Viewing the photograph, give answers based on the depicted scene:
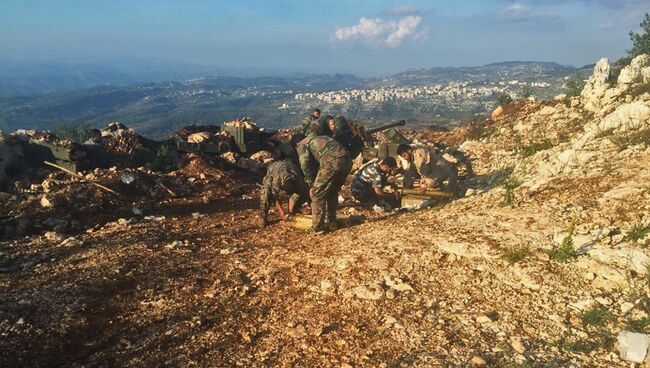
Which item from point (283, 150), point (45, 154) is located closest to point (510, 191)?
point (283, 150)

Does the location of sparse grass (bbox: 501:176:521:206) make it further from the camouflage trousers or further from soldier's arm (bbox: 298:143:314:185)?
soldier's arm (bbox: 298:143:314:185)

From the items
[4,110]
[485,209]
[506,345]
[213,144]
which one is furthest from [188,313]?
[4,110]

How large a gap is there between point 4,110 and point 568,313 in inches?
5166

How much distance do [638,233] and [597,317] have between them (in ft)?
4.92

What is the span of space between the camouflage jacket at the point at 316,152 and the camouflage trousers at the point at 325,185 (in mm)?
90

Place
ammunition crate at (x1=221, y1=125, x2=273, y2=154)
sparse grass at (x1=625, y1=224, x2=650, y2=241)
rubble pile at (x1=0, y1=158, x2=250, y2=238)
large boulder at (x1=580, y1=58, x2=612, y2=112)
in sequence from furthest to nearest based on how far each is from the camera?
ammunition crate at (x1=221, y1=125, x2=273, y2=154) → large boulder at (x1=580, y1=58, x2=612, y2=112) → rubble pile at (x1=0, y1=158, x2=250, y2=238) → sparse grass at (x1=625, y1=224, x2=650, y2=241)

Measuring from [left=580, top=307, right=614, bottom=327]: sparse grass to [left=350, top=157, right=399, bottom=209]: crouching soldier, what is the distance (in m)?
4.89

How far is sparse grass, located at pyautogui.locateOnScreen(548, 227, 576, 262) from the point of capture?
4867 millimetres

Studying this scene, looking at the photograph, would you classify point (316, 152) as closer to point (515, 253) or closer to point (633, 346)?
point (515, 253)

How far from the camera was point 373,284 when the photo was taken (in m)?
4.94

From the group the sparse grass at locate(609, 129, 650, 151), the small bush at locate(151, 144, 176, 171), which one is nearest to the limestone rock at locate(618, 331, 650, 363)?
the sparse grass at locate(609, 129, 650, 151)

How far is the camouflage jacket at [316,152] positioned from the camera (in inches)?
287

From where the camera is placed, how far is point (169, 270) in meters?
5.82

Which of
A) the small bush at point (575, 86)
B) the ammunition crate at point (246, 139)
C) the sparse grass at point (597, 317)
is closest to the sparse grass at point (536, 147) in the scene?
the small bush at point (575, 86)
